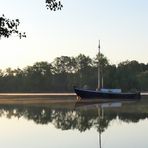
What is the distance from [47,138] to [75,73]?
128 meters

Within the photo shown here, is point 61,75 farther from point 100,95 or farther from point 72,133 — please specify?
point 72,133

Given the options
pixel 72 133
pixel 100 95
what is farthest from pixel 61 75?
pixel 72 133

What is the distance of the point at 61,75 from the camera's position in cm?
15362

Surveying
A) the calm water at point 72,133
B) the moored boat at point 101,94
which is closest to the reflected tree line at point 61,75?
the moored boat at point 101,94

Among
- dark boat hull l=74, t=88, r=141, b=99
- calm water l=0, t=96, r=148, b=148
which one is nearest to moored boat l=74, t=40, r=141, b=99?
dark boat hull l=74, t=88, r=141, b=99

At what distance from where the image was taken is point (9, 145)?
73.6ft

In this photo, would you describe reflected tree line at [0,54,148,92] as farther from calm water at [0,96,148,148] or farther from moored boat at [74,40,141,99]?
calm water at [0,96,148,148]

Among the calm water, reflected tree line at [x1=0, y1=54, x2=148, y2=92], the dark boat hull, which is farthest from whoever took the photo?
reflected tree line at [x1=0, y1=54, x2=148, y2=92]

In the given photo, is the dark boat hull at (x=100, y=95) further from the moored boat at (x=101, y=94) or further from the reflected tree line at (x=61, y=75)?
the reflected tree line at (x=61, y=75)

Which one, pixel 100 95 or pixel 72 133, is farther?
pixel 100 95

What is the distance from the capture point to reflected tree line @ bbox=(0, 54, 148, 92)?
466ft

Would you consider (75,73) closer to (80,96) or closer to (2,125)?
(80,96)

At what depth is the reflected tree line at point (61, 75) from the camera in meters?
142

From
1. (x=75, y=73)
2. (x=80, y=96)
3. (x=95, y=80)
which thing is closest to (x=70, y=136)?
(x=80, y=96)
